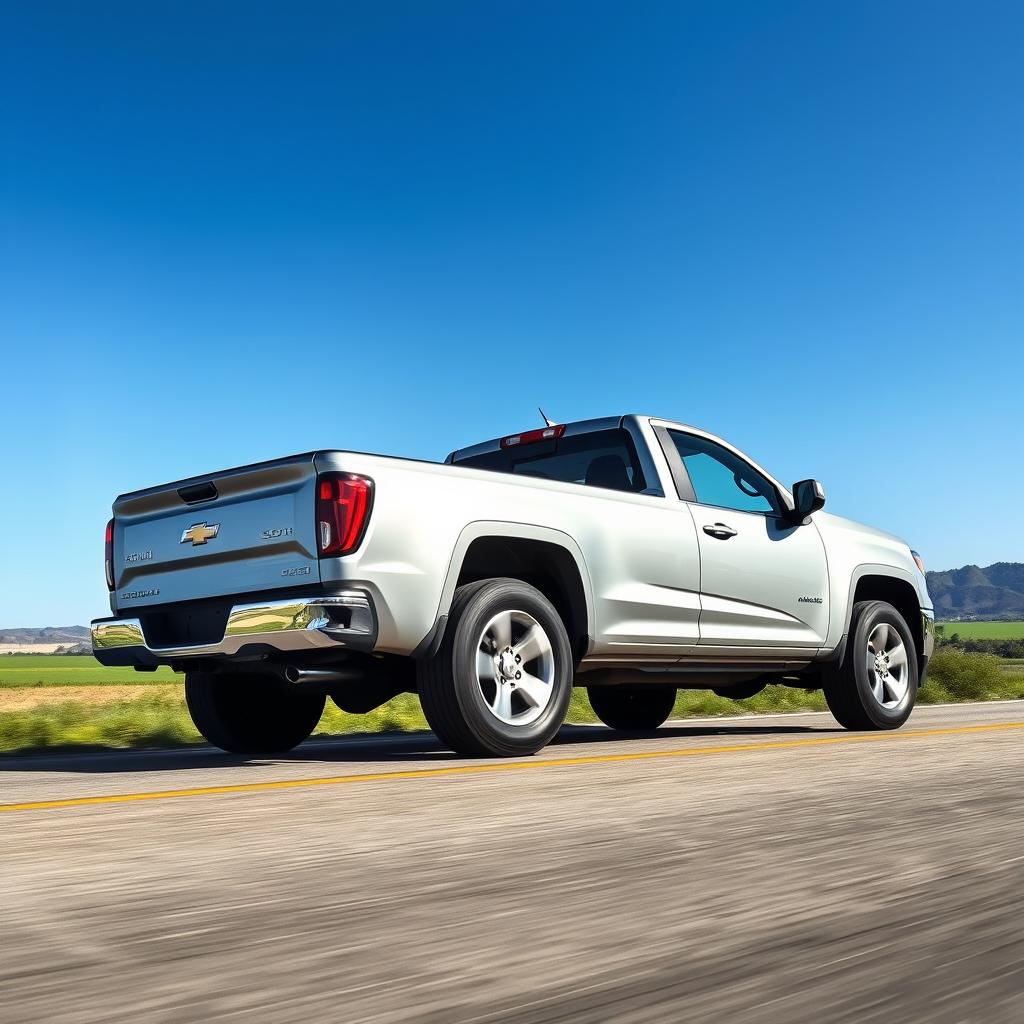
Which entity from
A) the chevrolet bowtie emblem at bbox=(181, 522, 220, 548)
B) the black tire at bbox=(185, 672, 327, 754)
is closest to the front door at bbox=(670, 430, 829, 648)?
the black tire at bbox=(185, 672, 327, 754)

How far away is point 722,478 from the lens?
8.42 metres

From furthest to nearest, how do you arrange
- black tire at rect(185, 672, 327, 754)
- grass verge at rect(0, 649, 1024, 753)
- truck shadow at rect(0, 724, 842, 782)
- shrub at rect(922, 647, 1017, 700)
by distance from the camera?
1. shrub at rect(922, 647, 1017, 700)
2. grass verge at rect(0, 649, 1024, 753)
3. black tire at rect(185, 672, 327, 754)
4. truck shadow at rect(0, 724, 842, 782)

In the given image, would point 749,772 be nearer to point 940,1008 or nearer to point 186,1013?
point 940,1008

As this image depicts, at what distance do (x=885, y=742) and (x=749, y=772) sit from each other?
221 cm

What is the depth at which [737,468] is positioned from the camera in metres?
8.62

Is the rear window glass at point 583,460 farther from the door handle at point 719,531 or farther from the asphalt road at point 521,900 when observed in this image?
the asphalt road at point 521,900

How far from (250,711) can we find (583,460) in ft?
8.89

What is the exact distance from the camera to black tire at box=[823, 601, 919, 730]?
8781 mm

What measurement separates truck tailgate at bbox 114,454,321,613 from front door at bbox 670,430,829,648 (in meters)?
2.81

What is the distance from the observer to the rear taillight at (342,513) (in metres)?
5.88

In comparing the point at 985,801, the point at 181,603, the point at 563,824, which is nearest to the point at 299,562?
the point at 181,603

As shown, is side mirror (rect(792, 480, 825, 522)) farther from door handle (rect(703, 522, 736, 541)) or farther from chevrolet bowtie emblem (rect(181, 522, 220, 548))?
chevrolet bowtie emblem (rect(181, 522, 220, 548))

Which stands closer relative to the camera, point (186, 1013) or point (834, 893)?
point (186, 1013)

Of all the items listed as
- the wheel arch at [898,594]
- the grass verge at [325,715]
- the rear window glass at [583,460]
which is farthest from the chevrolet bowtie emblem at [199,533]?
the wheel arch at [898,594]
